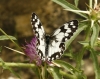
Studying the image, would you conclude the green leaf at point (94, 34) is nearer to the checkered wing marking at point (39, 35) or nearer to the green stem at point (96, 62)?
the green stem at point (96, 62)

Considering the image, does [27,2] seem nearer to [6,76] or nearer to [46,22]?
[46,22]

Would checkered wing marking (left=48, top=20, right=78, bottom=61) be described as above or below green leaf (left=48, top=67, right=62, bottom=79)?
above

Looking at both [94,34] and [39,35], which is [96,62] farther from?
[39,35]

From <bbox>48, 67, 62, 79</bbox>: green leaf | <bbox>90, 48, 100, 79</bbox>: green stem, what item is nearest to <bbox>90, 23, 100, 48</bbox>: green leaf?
<bbox>90, 48, 100, 79</bbox>: green stem

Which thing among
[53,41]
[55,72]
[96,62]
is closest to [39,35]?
[53,41]

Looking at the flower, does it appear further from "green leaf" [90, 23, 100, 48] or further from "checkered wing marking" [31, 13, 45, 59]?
"green leaf" [90, 23, 100, 48]

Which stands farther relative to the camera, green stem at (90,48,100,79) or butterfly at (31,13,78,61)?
green stem at (90,48,100,79)

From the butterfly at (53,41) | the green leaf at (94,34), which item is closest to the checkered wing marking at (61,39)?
the butterfly at (53,41)
